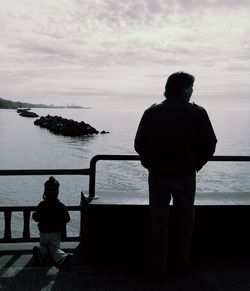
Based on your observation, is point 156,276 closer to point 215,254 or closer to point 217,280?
point 217,280

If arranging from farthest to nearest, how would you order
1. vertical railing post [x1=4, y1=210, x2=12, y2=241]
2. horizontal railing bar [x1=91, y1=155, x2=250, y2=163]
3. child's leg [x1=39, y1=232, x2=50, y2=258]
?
vertical railing post [x1=4, y1=210, x2=12, y2=241]
horizontal railing bar [x1=91, y1=155, x2=250, y2=163]
child's leg [x1=39, y1=232, x2=50, y2=258]

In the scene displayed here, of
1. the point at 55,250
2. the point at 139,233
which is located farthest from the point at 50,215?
the point at 139,233

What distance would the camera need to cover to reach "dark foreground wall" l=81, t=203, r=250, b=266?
4586 mm

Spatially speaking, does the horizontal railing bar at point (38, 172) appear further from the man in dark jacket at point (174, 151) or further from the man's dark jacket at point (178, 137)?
the man's dark jacket at point (178, 137)

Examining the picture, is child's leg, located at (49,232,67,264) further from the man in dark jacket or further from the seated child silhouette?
the man in dark jacket

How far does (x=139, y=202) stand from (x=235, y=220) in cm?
111

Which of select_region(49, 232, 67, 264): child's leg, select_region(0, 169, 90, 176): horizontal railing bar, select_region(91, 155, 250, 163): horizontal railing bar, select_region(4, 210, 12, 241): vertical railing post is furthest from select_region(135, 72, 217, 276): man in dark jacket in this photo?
select_region(4, 210, 12, 241): vertical railing post

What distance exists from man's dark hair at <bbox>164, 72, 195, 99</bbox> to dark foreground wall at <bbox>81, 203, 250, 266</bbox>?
130 centimetres

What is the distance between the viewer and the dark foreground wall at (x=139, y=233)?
459cm

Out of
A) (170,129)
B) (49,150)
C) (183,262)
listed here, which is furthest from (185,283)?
(49,150)

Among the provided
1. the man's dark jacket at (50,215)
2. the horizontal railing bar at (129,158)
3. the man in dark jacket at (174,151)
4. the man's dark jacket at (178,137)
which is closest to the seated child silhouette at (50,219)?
the man's dark jacket at (50,215)

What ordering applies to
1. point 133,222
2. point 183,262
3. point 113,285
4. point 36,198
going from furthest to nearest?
point 36,198, point 133,222, point 183,262, point 113,285

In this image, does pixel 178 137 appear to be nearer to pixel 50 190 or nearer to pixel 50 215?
pixel 50 190

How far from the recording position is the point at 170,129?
3938 mm
